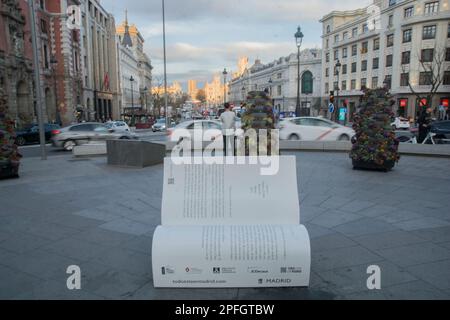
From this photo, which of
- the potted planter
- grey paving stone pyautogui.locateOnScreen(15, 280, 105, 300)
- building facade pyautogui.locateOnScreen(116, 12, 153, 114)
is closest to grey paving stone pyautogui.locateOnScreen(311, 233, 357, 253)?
grey paving stone pyautogui.locateOnScreen(15, 280, 105, 300)

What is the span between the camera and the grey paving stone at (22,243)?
13.3ft

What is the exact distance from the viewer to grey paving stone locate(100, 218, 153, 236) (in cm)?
466

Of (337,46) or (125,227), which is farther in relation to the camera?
(337,46)

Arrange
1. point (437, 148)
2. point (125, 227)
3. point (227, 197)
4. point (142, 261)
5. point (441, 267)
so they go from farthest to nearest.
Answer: point (437, 148)
point (125, 227)
point (142, 261)
point (441, 267)
point (227, 197)

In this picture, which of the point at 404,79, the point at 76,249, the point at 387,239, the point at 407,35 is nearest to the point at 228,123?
the point at 387,239

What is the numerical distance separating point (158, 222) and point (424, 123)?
14.3 metres

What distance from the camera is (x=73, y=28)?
47375mm

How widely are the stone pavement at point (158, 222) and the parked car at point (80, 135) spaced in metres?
10.1

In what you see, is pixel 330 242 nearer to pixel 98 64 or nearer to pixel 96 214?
pixel 96 214

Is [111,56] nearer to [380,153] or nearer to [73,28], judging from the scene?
[73,28]

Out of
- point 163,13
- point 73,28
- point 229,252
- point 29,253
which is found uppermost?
point 73,28
